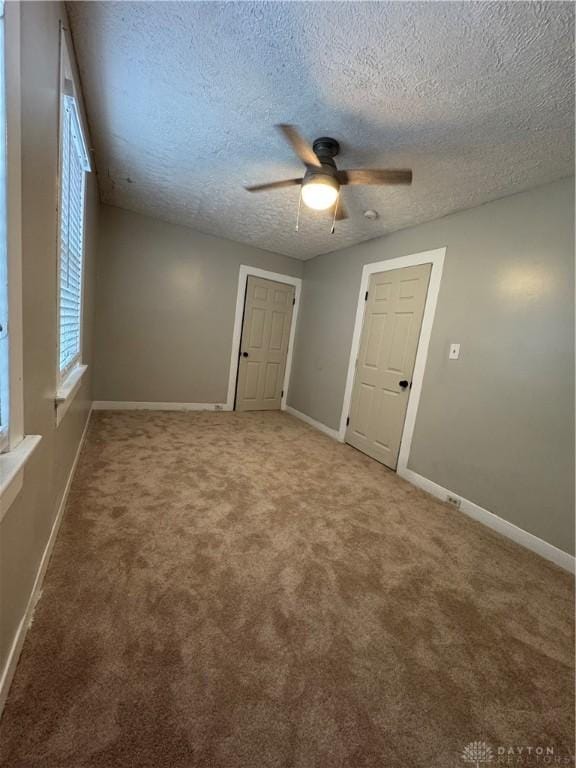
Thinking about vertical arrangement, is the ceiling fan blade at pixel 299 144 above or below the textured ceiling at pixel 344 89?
below

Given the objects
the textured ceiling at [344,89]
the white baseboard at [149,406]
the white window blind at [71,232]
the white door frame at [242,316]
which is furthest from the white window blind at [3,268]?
the white door frame at [242,316]

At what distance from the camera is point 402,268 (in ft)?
10.2

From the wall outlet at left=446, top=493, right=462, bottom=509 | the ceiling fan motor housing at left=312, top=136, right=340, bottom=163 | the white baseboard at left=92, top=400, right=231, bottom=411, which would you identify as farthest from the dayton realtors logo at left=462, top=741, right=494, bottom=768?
the white baseboard at left=92, top=400, right=231, bottom=411

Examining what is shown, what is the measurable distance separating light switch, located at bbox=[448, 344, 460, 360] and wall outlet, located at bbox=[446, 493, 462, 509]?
3.78 feet

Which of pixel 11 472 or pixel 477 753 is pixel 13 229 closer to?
pixel 11 472

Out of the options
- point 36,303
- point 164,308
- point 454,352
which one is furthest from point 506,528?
point 164,308

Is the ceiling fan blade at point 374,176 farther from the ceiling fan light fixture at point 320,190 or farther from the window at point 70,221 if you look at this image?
the window at point 70,221

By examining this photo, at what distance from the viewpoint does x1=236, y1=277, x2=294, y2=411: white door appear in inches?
175

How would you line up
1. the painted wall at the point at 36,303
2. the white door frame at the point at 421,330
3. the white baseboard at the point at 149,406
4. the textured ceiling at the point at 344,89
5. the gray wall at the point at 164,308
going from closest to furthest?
the painted wall at the point at 36,303 → the textured ceiling at the point at 344,89 → the white door frame at the point at 421,330 → the gray wall at the point at 164,308 → the white baseboard at the point at 149,406

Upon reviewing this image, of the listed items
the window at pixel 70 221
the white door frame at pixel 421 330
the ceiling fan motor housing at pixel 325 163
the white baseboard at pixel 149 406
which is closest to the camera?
the window at pixel 70 221

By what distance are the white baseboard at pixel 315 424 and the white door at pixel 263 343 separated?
0.33 metres

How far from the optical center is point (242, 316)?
438 centimetres

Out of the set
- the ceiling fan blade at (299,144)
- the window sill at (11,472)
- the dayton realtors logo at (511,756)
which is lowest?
the dayton realtors logo at (511,756)

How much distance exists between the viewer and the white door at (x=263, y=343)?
175 inches
